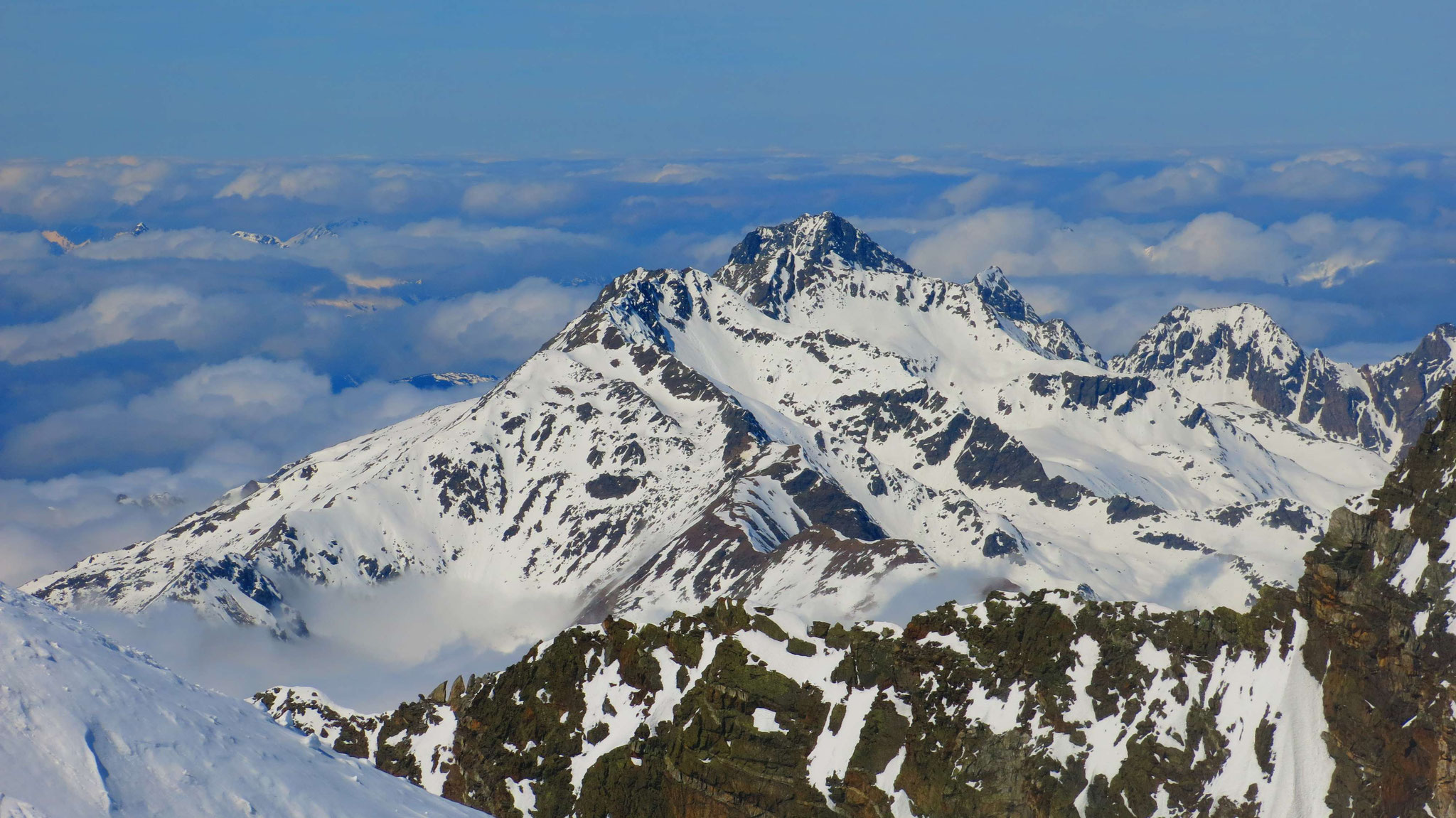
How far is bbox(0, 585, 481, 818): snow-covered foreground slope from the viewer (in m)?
33.8

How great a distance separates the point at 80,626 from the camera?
42.9 metres

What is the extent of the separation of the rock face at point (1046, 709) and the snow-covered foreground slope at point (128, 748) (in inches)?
1919

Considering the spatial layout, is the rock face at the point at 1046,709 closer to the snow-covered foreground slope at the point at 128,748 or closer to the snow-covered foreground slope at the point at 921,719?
the snow-covered foreground slope at the point at 921,719

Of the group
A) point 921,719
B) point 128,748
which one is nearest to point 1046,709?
point 921,719

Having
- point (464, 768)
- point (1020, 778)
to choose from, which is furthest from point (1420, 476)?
point (464, 768)

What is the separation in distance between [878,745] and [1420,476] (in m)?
38.5

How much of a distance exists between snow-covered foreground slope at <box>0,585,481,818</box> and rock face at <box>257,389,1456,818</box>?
48.8 metres

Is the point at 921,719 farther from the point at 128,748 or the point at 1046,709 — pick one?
the point at 128,748

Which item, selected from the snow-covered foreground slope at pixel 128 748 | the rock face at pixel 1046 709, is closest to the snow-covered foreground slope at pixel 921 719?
the rock face at pixel 1046 709

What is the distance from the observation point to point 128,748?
1404 inches

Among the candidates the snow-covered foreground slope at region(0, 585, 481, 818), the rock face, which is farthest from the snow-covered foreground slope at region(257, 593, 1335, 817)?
the snow-covered foreground slope at region(0, 585, 481, 818)

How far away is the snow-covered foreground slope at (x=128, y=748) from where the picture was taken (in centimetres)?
3378

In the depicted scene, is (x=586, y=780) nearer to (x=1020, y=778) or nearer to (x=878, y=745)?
(x=878, y=745)

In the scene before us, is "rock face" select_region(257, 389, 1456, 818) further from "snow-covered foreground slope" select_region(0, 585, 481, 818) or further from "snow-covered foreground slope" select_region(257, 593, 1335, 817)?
"snow-covered foreground slope" select_region(0, 585, 481, 818)
